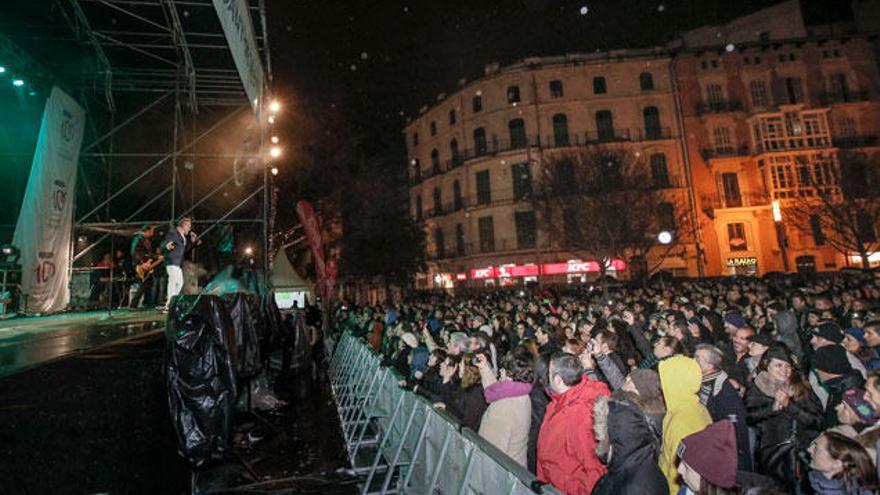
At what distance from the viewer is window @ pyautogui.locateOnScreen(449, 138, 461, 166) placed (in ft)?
135

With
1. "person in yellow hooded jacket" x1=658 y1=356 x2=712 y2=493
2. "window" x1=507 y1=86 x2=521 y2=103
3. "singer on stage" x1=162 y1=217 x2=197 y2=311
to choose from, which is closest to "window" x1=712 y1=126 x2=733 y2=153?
"window" x1=507 y1=86 x2=521 y2=103

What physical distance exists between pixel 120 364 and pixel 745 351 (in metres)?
6.87

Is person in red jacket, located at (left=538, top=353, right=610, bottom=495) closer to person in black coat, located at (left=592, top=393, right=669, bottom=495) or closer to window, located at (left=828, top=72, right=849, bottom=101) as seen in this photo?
person in black coat, located at (left=592, top=393, right=669, bottom=495)

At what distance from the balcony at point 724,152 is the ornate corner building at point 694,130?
0.08m

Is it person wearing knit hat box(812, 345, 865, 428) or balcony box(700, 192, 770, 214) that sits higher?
balcony box(700, 192, 770, 214)

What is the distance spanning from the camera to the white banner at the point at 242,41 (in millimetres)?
6697

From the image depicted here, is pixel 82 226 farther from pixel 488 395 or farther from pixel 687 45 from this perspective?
pixel 687 45

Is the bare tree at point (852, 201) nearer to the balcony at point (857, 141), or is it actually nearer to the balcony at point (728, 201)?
the balcony at point (728, 201)

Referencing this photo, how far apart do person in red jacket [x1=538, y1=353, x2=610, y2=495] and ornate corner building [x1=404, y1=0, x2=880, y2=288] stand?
31414mm

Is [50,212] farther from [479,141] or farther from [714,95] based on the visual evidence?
[714,95]

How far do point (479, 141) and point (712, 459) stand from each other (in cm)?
3940

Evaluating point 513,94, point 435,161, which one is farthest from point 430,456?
point 435,161

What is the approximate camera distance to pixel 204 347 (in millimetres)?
4680

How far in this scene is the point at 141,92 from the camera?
9.43 metres
